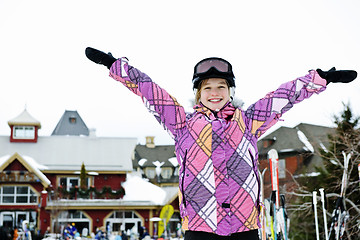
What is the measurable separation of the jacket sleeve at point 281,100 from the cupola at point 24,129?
29423 millimetres

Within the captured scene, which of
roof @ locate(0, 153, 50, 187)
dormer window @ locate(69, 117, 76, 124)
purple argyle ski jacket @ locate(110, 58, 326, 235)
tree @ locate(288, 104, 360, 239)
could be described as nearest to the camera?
purple argyle ski jacket @ locate(110, 58, 326, 235)

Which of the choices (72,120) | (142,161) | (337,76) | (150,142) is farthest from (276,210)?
(72,120)

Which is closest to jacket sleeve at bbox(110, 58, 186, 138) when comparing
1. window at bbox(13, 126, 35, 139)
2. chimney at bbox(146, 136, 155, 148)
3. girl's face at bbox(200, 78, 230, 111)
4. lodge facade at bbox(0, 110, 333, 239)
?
girl's face at bbox(200, 78, 230, 111)

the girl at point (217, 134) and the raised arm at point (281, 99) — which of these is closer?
the girl at point (217, 134)

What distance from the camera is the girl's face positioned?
2642mm

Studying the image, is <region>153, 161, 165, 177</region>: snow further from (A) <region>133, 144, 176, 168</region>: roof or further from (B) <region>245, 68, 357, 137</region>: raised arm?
(B) <region>245, 68, 357, 137</region>: raised arm

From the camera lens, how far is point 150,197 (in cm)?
2831

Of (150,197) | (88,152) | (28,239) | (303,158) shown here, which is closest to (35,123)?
(88,152)

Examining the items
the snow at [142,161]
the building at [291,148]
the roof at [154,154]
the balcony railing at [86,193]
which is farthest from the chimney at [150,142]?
the balcony railing at [86,193]

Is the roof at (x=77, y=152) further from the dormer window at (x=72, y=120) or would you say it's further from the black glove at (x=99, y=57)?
the black glove at (x=99, y=57)

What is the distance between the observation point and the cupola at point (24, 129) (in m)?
30.4

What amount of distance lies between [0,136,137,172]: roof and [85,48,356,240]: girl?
2702cm

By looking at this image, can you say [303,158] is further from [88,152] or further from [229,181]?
[229,181]

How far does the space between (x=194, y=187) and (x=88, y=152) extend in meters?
28.5
